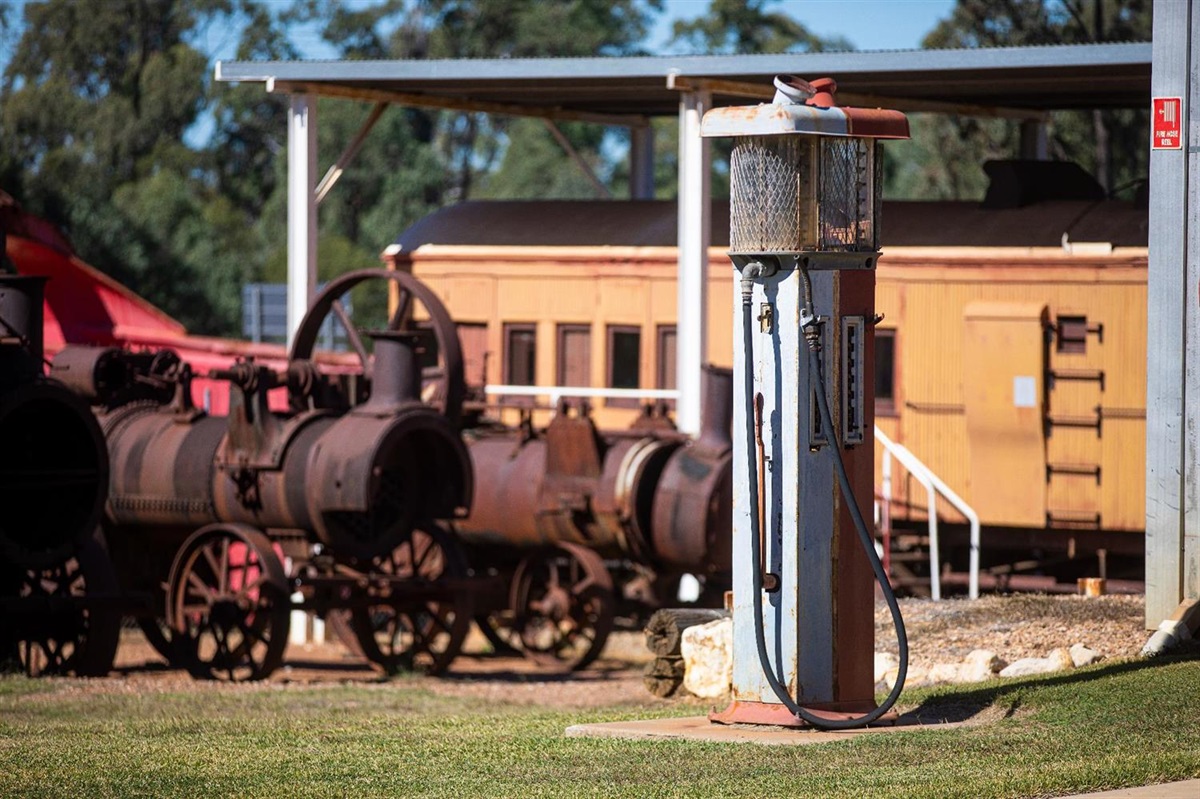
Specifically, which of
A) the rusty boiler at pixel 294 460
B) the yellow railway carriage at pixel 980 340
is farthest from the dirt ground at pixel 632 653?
the yellow railway carriage at pixel 980 340

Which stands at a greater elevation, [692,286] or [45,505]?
[692,286]

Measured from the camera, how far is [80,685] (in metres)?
14.2

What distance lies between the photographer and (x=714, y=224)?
21484mm

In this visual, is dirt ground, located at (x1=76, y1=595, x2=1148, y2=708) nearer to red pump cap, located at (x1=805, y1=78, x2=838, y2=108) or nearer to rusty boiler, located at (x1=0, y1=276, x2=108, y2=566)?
rusty boiler, located at (x1=0, y1=276, x2=108, y2=566)

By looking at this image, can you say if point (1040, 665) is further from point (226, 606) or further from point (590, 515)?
point (226, 606)

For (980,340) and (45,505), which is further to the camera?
(980,340)

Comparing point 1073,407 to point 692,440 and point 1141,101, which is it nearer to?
point 692,440

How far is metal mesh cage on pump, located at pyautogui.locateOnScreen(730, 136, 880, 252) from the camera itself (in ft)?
30.8

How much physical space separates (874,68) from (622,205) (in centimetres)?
445

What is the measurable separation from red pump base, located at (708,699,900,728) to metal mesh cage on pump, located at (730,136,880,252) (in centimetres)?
219

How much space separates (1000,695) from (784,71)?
9.65m

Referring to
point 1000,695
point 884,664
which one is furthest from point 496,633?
point 1000,695

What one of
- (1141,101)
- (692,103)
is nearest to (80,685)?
(692,103)

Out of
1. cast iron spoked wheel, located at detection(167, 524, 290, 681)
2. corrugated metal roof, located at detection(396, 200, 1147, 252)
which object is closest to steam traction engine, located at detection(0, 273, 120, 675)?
cast iron spoked wheel, located at detection(167, 524, 290, 681)
